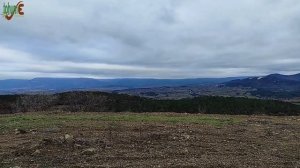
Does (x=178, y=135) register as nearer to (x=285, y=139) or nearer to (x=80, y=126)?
(x=285, y=139)

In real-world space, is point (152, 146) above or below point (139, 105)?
above

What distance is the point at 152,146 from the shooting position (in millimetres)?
16891

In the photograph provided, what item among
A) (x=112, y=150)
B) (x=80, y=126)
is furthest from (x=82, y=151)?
(x=80, y=126)

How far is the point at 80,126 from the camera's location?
23.0 metres

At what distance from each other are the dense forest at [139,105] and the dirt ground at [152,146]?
110 feet

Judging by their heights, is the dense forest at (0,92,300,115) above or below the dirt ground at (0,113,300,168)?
below

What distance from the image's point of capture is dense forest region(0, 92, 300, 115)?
59938mm

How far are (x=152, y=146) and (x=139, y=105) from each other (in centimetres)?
4852

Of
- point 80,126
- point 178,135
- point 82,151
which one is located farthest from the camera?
→ point 80,126

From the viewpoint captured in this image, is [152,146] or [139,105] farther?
[139,105]

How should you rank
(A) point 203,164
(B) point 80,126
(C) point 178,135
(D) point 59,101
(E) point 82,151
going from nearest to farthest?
(A) point 203,164 → (E) point 82,151 → (C) point 178,135 → (B) point 80,126 → (D) point 59,101

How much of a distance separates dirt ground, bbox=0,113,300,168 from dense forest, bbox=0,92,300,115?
110ft

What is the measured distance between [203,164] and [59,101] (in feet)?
214

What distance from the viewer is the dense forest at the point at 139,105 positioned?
59938 mm
